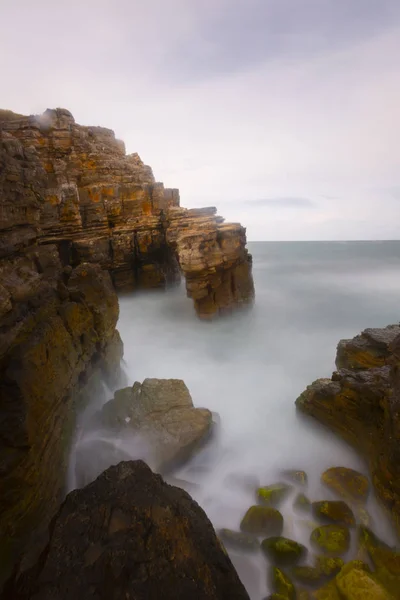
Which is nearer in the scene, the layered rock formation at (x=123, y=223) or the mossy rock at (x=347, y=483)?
the mossy rock at (x=347, y=483)

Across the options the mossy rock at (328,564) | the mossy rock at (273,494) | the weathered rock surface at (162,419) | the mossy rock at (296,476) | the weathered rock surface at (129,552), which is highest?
the weathered rock surface at (129,552)

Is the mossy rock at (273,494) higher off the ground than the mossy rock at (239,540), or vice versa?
the mossy rock at (239,540)

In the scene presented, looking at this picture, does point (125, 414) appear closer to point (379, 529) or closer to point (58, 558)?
point (58, 558)

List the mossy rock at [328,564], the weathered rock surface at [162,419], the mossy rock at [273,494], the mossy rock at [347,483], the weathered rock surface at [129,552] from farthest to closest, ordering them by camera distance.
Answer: the weathered rock surface at [162,419] < the mossy rock at [273,494] < the mossy rock at [347,483] < the mossy rock at [328,564] < the weathered rock surface at [129,552]

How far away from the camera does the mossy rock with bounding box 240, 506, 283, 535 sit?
16.8 feet

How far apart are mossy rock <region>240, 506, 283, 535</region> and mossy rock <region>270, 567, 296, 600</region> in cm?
65

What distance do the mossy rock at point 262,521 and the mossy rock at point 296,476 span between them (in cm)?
111

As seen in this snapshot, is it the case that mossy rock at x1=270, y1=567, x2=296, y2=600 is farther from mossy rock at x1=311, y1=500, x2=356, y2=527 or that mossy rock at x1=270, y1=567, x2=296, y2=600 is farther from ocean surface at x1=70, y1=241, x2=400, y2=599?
mossy rock at x1=311, y1=500, x2=356, y2=527

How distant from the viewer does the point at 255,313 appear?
18.2 meters

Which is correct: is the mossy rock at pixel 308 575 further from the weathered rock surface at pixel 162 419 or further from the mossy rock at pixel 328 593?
the weathered rock surface at pixel 162 419

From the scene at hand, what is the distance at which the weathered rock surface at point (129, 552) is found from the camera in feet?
9.25

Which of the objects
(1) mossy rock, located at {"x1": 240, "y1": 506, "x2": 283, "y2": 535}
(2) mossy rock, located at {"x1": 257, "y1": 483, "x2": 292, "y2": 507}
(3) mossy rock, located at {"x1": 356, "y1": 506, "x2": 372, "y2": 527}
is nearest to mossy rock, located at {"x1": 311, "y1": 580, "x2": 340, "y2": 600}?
(1) mossy rock, located at {"x1": 240, "y1": 506, "x2": 283, "y2": 535}

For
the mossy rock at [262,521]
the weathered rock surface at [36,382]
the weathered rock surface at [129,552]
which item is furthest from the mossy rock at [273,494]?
the weathered rock surface at [36,382]

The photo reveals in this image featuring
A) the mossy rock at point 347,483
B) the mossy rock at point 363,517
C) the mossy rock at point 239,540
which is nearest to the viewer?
the mossy rock at point 239,540
